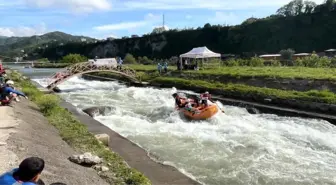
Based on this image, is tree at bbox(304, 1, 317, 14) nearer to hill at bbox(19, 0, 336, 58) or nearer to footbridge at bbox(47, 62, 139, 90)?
hill at bbox(19, 0, 336, 58)

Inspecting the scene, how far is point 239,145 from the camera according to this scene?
13.9 m

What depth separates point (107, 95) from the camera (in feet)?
105

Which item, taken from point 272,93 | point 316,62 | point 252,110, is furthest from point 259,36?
point 252,110

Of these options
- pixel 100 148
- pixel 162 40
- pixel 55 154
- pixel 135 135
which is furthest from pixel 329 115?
pixel 162 40

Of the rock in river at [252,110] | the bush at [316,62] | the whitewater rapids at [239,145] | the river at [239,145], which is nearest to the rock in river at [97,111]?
the whitewater rapids at [239,145]

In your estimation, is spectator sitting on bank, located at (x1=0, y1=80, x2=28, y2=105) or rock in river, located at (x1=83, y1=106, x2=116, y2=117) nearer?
spectator sitting on bank, located at (x1=0, y1=80, x2=28, y2=105)

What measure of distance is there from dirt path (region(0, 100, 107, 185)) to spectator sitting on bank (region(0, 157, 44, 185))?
237cm

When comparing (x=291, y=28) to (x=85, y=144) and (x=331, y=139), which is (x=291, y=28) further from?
(x=85, y=144)

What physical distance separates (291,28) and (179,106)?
310 feet

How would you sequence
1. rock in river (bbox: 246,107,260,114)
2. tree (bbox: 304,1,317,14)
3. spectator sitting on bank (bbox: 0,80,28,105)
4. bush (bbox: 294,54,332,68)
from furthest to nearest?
tree (bbox: 304,1,317,14)
bush (bbox: 294,54,332,68)
rock in river (bbox: 246,107,260,114)
spectator sitting on bank (bbox: 0,80,28,105)

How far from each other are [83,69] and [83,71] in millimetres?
371

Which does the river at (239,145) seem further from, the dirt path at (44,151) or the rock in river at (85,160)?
the dirt path at (44,151)

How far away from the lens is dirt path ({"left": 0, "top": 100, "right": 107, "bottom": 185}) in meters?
7.55

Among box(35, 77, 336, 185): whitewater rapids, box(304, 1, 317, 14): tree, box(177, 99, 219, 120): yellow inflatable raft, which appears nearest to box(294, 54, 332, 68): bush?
box(35, 77, 336, 185): whitewater rapids
